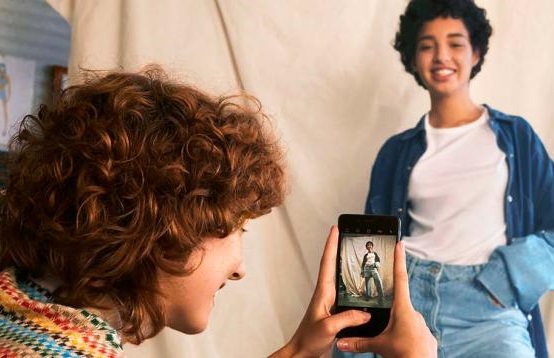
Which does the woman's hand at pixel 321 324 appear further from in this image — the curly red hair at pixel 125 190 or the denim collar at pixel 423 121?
the denim collar at pixel 423 121

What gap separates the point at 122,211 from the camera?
2.22 ft

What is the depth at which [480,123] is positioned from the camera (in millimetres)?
1120

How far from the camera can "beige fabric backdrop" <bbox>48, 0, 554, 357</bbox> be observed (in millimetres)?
1152

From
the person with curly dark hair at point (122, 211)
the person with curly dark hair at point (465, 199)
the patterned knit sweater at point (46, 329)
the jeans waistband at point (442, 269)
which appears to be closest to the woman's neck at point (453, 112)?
the person with curly dark hair at point (465, 199)

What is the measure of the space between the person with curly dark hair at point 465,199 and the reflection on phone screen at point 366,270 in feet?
0.49

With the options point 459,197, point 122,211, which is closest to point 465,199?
point 459,197

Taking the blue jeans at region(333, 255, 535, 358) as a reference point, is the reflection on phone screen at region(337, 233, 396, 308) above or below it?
above

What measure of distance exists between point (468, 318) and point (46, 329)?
597 millimetres

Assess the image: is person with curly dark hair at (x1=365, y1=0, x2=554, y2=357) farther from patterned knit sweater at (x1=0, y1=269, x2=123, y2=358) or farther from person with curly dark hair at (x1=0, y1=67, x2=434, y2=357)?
patterned knit sweater at (x1=0, y1=269, x2=123, y2=358)

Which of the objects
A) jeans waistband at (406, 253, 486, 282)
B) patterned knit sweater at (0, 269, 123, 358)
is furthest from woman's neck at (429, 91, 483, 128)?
patterned knit sweater at (0, 269, 123, 358)

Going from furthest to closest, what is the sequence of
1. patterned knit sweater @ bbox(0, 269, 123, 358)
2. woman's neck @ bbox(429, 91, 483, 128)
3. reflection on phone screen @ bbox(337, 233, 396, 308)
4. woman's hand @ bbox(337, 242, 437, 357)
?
woman's neck @ bbox(429, 91, 483, 128)
reflection on phone screen @ bbox(337, 233, 396, 308)
woman's hand @ bbox(337, 242, 437, 357)
patterned knit sweater @ bbox(0, 269, 123, 358)

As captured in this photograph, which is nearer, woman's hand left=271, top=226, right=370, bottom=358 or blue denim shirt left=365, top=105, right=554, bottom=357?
woman's hand left=271, top=226, right=370, bottom=358

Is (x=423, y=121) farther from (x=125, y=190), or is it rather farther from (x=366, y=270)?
(x=125, y=190)

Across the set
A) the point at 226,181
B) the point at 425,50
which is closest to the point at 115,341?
the point at 226,181
